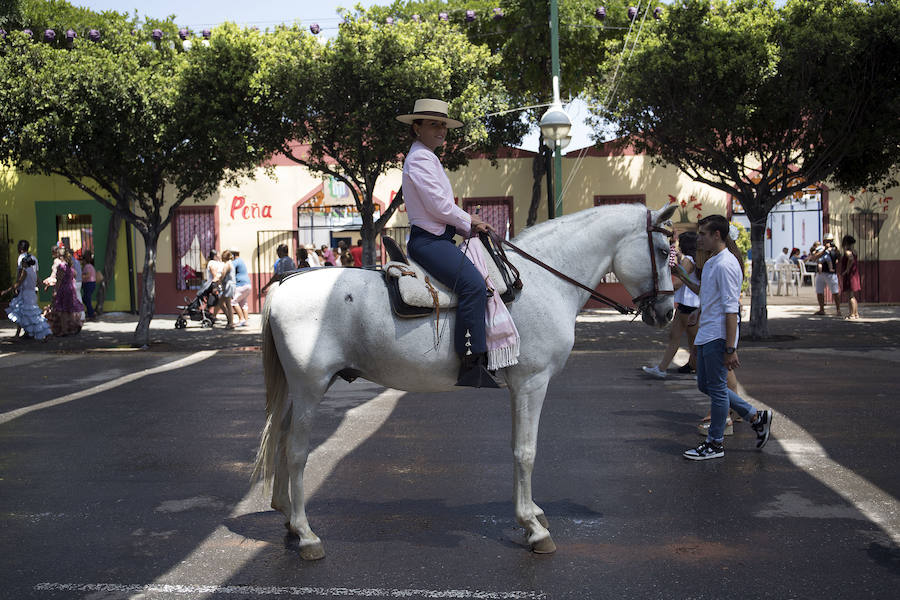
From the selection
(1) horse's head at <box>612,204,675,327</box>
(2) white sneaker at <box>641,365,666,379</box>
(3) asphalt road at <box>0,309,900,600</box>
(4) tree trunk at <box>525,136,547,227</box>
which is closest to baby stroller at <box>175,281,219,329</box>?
(4) tree trunk at <box>525,136,547,227</box>

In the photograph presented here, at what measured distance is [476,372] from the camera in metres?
4.96

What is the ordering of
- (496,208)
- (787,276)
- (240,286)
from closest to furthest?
(240,286), (496,208), (787,276)

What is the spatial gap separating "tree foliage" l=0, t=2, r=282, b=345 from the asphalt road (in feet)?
20.4

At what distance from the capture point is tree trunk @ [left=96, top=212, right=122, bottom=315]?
24562 millimetres

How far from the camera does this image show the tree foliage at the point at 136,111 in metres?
14.9

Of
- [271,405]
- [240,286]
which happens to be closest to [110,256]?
[240,286]

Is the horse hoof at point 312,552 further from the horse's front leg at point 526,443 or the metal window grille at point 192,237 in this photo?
the metal window grille at point 192,237

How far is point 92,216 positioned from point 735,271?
22.5 m

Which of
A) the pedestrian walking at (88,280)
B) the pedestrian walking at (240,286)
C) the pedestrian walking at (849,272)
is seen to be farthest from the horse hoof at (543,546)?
the pedestrian walking at (88,280)

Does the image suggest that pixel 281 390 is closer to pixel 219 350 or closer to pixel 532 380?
pixel 532 380

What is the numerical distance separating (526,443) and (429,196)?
1.56 m

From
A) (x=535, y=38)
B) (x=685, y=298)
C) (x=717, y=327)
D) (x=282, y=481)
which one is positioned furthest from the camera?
(x=535, y=38)

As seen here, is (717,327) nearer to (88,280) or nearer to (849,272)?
(849,272)

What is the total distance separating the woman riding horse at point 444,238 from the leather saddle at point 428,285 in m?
0.06
